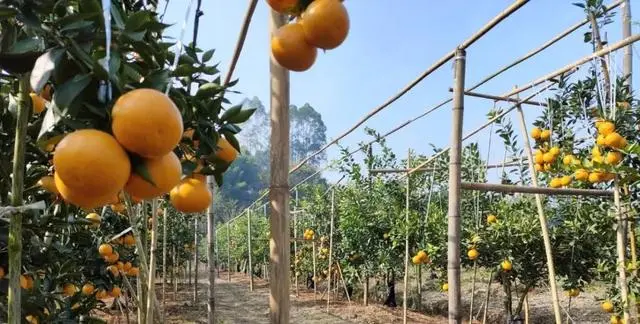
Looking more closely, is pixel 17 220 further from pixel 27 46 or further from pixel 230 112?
pixel 230 112

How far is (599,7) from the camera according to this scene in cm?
334

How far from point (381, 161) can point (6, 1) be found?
8.82 meters

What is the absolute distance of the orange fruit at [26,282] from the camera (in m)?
1.54

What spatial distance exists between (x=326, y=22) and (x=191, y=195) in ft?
1.46

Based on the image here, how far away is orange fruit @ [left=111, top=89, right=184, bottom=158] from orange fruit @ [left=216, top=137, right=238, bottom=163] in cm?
43

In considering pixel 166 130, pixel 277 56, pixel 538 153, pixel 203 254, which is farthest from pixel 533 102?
pixel 203 254

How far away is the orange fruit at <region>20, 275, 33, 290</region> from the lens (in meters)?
1.54

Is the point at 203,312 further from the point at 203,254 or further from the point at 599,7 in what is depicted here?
the point at 203,254

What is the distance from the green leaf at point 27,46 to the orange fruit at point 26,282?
1.03 metres

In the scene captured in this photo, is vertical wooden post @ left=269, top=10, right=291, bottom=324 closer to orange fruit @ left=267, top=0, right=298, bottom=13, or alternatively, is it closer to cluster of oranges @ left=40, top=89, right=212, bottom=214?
orange fruit @ left=267, top=0, right=298, bottom=13

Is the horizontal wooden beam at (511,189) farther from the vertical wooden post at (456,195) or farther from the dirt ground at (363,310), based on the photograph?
the dirt ground at (363,310)

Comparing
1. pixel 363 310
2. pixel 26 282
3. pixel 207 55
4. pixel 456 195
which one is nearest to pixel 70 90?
pixel 207 55

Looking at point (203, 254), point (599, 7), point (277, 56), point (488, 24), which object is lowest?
point (203, 254)

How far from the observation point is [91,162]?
611 millimetres
